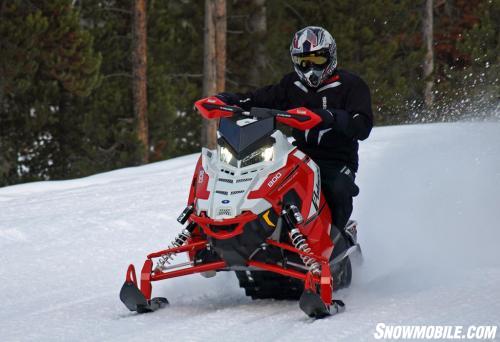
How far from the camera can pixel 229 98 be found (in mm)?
6598

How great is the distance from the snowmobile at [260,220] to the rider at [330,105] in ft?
0.66

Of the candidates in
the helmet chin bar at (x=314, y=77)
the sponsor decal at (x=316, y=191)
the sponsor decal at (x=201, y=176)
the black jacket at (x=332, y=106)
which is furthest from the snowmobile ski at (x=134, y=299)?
the helmet chin bar at (x=314, y=77)

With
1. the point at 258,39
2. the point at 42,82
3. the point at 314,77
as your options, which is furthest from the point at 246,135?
the point at 258,39

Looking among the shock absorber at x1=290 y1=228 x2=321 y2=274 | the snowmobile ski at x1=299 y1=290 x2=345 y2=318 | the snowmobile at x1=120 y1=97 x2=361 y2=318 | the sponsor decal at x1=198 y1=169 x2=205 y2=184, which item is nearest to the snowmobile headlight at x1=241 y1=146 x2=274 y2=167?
→ the snowmobile at x1=120 y1=97 x2=361 y2=318

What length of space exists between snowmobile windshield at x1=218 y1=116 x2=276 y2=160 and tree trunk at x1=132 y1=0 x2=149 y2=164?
49.9ft

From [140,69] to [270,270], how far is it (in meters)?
16.2

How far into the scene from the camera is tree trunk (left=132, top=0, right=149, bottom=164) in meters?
21.0

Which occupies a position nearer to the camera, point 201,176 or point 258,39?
point 201,176

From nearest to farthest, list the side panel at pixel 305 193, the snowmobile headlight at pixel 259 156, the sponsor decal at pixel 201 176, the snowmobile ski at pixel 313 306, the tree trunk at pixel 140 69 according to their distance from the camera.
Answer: the snowmobile ski at pixel 313 306
the side panel at pixel 305 193
the snowmobile headlight at pixel 259 156
the sponsor decal at pixel 201 176
the tree trunk at pixel 140 69

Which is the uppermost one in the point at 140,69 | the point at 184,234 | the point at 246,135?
the point at 246,135

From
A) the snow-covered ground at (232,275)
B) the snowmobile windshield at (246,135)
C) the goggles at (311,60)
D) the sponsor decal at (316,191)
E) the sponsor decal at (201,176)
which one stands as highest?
the goggles at (311,60)

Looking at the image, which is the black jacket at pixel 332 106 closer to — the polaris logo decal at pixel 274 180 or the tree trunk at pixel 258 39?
the polaris logo decal at pixel 274 180

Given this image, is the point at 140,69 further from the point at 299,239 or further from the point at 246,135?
the point at 299,239
